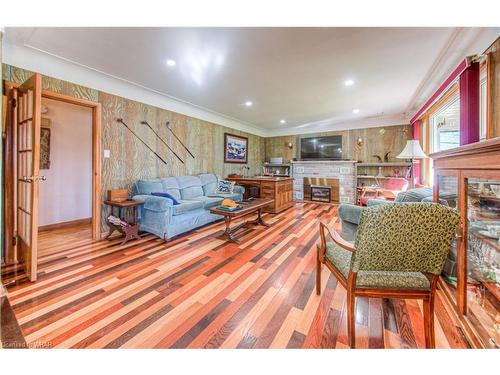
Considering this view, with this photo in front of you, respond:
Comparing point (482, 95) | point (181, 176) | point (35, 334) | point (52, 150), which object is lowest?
point (35, 334)

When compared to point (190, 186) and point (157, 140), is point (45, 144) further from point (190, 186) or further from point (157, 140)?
point (190, 186)

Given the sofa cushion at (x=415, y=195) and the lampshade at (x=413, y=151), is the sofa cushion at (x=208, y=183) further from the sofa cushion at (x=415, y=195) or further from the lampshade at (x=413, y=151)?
the lampshade at (x=413, y=151)

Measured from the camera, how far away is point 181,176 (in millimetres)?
Answer: 4281

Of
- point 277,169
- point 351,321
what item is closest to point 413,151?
point 351,321

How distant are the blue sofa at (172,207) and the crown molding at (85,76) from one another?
1.45m

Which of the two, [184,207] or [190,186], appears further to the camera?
[190,186]

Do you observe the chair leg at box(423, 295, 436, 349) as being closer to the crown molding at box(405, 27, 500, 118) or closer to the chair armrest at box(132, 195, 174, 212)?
the crown molding at box(405, 27, 500, 118)

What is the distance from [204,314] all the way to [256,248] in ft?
4.37

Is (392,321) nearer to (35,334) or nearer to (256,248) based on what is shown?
(256,248)

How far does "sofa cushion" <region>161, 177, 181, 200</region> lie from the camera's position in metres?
3.73

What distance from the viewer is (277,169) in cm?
735

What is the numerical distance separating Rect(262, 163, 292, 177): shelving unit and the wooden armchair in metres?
5.86

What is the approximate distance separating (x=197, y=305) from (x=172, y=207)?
171 centimetres
